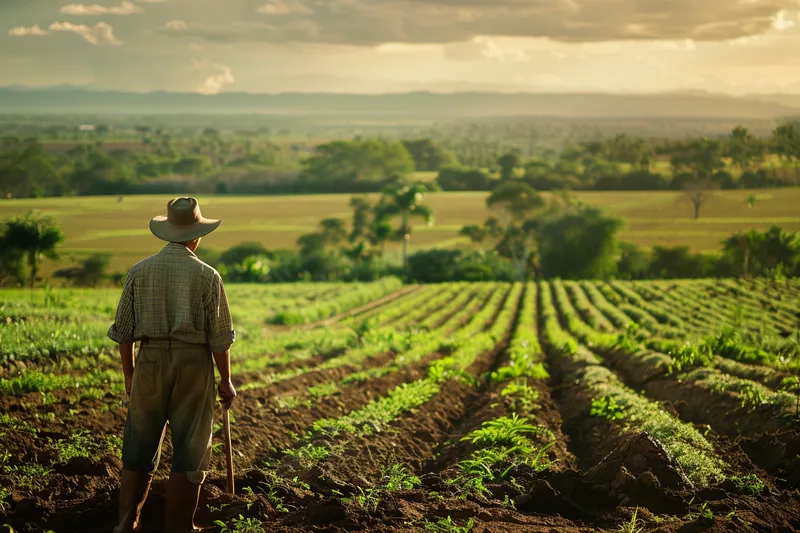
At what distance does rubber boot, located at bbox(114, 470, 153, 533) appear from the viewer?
17.1 feet

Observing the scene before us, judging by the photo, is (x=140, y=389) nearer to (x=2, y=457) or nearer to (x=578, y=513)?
(x=2, y=457)

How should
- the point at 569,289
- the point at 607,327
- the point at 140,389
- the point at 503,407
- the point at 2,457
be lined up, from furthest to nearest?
the point at 569,289, the point at 607,327, the point at 503,407, the point at 2,457, the point at 140,389

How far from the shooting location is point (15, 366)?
463 inches

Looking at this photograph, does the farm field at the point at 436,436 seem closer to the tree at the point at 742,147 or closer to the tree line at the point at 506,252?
the tree line at the point at 506,252

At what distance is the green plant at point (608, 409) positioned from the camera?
9.84m

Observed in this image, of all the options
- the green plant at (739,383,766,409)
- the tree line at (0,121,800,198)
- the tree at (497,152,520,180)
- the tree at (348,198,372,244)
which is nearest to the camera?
the green plant at (739,383,766,409)

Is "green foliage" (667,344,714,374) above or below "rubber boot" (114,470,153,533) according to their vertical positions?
below

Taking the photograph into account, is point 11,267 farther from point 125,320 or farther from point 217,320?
point 217,320

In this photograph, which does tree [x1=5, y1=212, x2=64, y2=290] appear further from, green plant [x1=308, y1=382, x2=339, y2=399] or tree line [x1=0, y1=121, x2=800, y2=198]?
tree line [x1=0, y1=121, x2=800, y2=198]

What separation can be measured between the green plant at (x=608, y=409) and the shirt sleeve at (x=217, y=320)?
5791 mm

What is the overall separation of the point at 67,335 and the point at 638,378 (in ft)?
32.2

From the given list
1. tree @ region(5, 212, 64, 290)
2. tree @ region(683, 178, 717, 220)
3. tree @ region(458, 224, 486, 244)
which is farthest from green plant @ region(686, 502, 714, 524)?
tree @ region(458, 224, 486, 244)

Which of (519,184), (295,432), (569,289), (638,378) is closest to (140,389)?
(295,432)

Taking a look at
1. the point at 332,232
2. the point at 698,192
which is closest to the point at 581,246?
the point at 698,192
